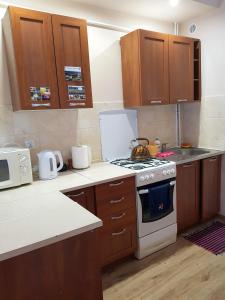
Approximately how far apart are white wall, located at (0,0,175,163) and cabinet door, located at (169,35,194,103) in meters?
0.42

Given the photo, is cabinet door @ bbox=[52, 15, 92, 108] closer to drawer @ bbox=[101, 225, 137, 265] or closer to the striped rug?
drawer @ bbox=[101, 225, 137, 265]

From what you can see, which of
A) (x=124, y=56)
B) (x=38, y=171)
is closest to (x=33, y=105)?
(x=38, y=171)

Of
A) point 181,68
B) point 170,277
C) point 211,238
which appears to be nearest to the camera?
point 170,277

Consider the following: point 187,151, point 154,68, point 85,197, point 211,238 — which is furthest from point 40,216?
point 187,151

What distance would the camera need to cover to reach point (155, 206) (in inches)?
86.0

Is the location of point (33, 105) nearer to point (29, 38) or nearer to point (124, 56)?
point (29, 38)

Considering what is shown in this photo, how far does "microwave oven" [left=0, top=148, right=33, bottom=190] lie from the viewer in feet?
5.61

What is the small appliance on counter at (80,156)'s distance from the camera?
2193 millimetres

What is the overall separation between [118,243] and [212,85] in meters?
2.09

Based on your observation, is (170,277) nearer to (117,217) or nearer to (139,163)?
(117,217)

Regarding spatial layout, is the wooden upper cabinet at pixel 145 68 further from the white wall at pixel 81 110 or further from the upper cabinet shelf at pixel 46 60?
the upper cabinet shelf at pixel 46 60

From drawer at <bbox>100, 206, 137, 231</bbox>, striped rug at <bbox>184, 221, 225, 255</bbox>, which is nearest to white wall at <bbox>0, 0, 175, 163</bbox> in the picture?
drawer at <bbox>100, 206, 137, 231</bbox>

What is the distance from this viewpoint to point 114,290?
1848 millimetres

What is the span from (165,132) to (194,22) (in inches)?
54.5
